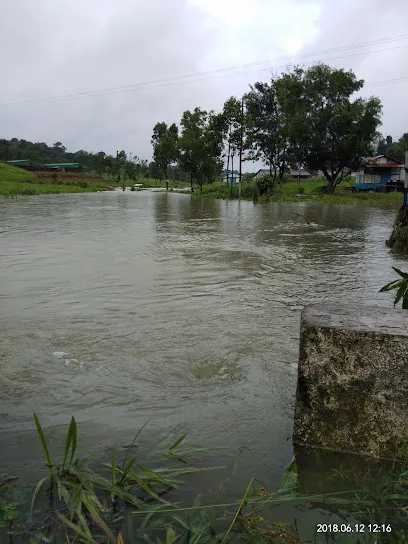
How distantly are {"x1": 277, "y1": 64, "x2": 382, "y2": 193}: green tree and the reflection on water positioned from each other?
4049cm

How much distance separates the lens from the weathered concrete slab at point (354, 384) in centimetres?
250

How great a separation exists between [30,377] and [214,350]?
5.45ft

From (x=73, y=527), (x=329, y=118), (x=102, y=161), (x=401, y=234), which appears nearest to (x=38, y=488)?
(x=73, y=527)

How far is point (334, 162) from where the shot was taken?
50625mm

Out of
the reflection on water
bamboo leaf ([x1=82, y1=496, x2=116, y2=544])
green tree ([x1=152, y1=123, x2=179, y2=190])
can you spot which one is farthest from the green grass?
bamboo leaf ([x1=82, y1=496, x2=116, y2=544])

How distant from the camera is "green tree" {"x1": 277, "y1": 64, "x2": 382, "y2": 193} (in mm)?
46812

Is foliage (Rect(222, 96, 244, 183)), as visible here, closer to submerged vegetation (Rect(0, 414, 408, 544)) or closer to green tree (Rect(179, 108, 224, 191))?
green tree (Rect(179, 108, 224, 191))

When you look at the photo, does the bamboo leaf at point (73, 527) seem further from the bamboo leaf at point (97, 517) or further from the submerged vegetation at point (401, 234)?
the submerged vegetation at point (401, 234)

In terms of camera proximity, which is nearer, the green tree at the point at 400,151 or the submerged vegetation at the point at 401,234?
the submerged vegetation at the point at 401,234

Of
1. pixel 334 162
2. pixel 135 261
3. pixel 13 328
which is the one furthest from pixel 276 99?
pixel 13 328

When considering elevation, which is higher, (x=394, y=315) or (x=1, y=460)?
(x=394, y=315)

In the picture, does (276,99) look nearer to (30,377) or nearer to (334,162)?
(334,162)

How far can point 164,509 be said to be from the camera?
212cm

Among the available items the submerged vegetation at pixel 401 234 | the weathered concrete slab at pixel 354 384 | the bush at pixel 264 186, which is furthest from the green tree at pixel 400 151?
the weathered concrete slab at pixel 354 384
